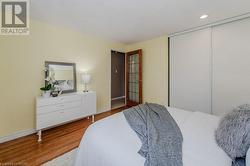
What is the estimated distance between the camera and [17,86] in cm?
237


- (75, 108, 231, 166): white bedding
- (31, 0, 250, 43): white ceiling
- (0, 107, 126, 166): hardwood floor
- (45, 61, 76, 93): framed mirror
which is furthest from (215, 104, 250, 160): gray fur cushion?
(45, 61, 76, 93): framed mirror

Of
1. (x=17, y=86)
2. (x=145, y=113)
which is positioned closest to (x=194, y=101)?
(x=145, y=113)

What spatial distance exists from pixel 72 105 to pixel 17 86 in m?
1.07

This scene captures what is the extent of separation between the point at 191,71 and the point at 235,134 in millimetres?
2321

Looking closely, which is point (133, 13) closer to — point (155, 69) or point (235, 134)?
point (155, 69)

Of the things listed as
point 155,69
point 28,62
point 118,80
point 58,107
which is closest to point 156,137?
point 58,107

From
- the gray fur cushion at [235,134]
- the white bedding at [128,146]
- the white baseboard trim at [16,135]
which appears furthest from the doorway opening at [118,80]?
the gray fur cushion at [235,134]

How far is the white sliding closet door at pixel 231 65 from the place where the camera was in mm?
2375

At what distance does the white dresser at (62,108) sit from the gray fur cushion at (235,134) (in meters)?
2.61

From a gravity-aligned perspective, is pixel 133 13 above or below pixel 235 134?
above

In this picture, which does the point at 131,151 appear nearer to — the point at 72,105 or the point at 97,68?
the point at 72,105

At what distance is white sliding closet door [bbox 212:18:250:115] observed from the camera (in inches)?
93.5

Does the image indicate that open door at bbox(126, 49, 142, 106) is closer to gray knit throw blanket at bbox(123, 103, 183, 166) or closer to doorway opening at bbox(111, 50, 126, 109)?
doorway opening at bbox(111, 50, 126, 109)

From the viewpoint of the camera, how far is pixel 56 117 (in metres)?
2.50
